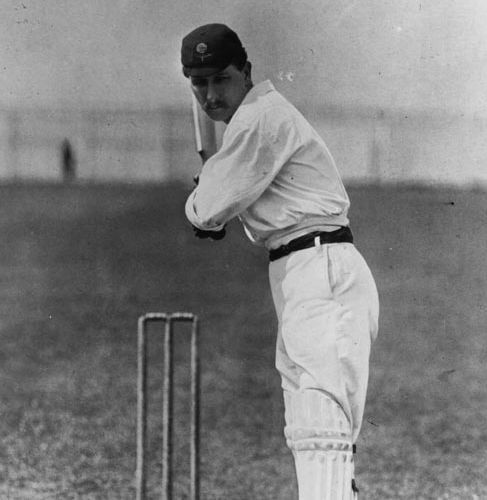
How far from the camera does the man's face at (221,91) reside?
117 inches

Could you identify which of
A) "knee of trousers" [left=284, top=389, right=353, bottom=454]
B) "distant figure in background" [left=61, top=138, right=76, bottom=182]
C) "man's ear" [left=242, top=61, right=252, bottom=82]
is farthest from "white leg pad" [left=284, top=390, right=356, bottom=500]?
"distant figure in background" [left=61, top=138, right=76, bottom=182]

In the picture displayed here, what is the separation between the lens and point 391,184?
6.37 m

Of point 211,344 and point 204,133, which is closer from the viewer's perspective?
point 204,133

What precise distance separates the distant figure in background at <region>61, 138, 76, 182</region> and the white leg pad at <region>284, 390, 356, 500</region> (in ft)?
11.0

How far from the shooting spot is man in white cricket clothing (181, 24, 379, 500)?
109 inches

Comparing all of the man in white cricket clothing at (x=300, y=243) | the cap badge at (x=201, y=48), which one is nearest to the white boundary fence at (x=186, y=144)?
the man in white cricket clothing at (x=300, y=243)

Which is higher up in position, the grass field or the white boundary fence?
the white boundary fence

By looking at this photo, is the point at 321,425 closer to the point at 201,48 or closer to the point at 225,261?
the point at 201,48

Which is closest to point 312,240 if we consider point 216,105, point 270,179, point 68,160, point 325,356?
point 270,179

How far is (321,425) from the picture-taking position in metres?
2.75

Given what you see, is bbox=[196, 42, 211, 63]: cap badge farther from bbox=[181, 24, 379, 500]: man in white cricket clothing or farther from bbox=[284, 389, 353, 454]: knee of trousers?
bbox=[284, 389, 353, 454]: knee of trousers

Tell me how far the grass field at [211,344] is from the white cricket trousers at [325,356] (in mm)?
1366

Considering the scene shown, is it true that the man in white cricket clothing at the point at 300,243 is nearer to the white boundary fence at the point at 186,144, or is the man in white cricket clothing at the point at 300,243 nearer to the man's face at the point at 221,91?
the man's face at the point at 221,91

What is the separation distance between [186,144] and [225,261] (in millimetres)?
1332
